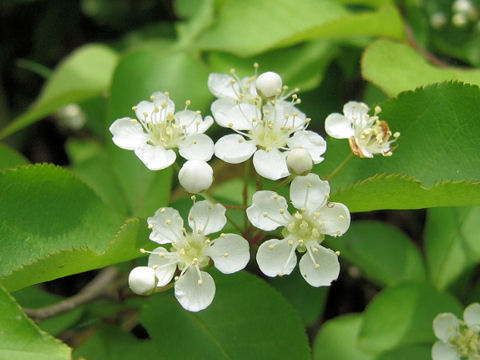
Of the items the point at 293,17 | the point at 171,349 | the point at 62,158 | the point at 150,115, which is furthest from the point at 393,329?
the point at 62,158

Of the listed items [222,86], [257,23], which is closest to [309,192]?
[222,86]

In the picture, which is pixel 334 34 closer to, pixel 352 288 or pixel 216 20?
pixel 216 20

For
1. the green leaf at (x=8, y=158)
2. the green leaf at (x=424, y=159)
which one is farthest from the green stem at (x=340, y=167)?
the green leaf at (x=8, y=158)

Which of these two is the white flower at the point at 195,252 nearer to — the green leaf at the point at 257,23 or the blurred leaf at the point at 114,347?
the blurred leaf at the point at 114,347

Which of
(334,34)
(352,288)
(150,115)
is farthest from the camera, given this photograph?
(352,288)

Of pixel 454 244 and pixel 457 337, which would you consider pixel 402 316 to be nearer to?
pixel 457 337

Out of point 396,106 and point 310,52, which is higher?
point 396,106
